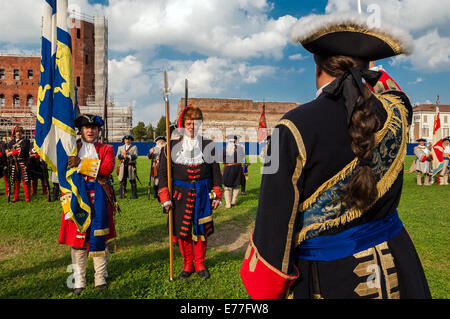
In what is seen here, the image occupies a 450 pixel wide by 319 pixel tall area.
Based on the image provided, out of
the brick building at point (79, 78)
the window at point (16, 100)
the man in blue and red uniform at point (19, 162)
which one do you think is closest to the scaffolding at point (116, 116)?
the brick building at point (79, 78)

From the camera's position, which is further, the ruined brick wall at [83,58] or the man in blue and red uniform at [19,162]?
the ruined brick wall at [83,58]

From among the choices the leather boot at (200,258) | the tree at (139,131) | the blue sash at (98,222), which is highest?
the tree at (139,131)

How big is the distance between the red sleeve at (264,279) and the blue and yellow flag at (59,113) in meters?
2.66

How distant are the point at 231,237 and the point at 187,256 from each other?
1964mm

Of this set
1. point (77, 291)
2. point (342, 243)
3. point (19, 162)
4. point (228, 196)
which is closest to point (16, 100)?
point (19, 162)

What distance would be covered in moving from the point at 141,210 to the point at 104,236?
15.7ft

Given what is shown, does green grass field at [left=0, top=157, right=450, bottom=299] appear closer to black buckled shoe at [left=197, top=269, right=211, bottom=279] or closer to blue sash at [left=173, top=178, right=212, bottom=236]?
black buckled shoe at [left=197, top=269, right=211, bottom=279]

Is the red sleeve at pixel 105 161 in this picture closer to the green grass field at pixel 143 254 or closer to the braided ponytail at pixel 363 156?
the green grass field at pixel 143 254

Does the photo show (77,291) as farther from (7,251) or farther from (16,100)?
(16,100)

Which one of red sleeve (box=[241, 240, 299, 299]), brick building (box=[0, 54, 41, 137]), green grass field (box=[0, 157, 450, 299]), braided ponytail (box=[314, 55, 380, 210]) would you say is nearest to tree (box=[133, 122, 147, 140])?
brick building (box=[0, 54, 41, 137])

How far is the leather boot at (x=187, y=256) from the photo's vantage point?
4014mm

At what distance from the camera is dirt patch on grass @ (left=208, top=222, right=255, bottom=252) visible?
5.36 meters

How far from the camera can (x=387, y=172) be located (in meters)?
1.39
